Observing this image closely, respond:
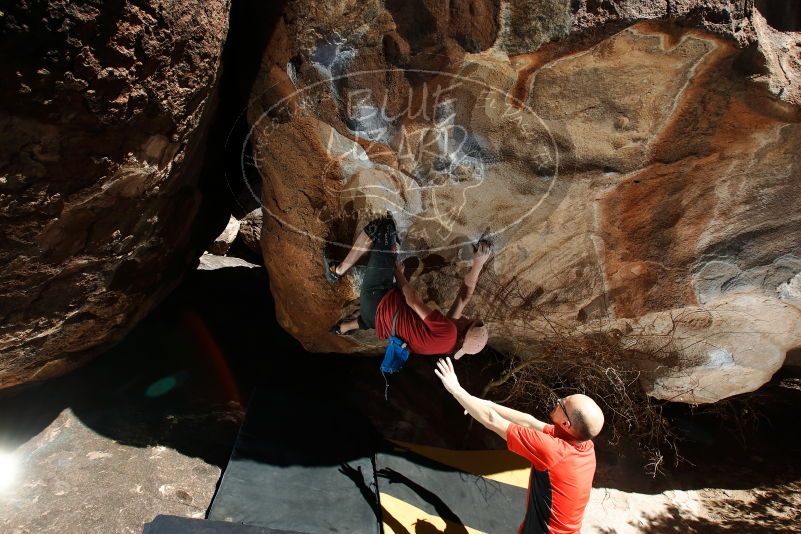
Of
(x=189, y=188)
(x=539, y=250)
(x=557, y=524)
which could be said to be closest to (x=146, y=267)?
(x=189, y=188)

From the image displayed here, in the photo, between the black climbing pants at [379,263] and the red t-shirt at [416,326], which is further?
the black climbing pants at [379,263]

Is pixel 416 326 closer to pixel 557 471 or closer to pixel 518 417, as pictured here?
pixel 518 417

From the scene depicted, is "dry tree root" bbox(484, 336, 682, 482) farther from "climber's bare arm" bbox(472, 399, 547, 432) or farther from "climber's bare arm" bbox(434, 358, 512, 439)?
"climber's bare arm" bbox(434, 358, 512, 439)

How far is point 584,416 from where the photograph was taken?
2258 millimetres

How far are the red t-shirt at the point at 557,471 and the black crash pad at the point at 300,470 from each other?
3.68 ft

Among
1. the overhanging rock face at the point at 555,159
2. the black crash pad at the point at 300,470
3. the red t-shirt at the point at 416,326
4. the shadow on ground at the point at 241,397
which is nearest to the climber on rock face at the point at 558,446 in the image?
the red t-shirt at the point at 416,326

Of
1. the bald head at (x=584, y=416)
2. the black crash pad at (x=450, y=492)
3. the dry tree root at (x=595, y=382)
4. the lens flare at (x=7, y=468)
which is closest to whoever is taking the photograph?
the bald head at (x=584, y=416)

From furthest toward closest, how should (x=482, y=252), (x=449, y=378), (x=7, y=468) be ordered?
(x=7, y=468) → (x=482, y=252) → (x=449, y=378)

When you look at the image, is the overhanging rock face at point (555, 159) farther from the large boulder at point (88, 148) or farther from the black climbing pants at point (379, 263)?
the large boulder at point (88, 148)

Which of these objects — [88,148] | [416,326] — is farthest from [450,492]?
[88,148]

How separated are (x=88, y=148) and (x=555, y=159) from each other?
2.01 metres

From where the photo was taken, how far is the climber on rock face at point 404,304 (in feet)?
8.56

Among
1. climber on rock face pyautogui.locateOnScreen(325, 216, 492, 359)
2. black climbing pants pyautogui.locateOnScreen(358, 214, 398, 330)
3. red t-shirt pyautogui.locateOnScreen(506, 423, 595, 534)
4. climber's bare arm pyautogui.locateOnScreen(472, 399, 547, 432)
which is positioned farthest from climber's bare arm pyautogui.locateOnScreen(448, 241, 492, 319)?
red t-shirt pyautogui.locateOnScreen(506, 423, 595, 534)

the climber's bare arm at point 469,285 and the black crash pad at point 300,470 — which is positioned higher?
the climber's bare arm at point 469,285
